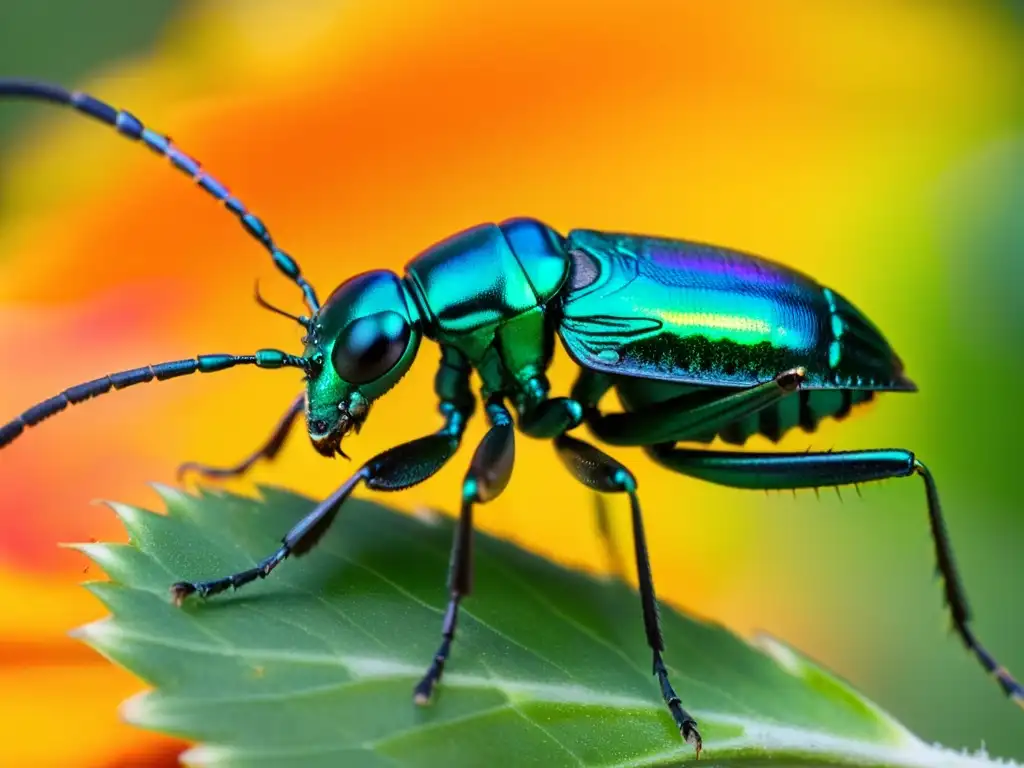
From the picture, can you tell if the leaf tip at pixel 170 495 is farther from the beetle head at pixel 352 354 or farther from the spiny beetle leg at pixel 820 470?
the spiny beetle leg at pixel 820 470

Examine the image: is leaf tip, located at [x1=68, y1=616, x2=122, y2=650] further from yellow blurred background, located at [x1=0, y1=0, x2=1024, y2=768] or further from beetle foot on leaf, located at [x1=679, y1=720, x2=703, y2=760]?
beetle foot on leaf, located at [x1=679, y1=720, x2=703, y2=760]

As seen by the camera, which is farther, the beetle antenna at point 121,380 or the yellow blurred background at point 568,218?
the yellow blurred background at point 568,218

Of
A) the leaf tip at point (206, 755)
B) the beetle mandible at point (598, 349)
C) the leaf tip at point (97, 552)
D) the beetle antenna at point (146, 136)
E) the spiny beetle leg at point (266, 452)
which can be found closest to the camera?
the leaf tip at point (206, 755)

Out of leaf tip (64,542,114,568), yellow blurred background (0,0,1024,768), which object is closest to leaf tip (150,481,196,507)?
leaf tip (64,542,114,568)

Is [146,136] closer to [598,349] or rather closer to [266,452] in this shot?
[266,452]

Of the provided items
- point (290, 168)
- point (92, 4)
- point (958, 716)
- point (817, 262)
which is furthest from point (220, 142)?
point (958, 716)

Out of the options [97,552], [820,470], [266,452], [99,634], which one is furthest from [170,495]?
[820,470]

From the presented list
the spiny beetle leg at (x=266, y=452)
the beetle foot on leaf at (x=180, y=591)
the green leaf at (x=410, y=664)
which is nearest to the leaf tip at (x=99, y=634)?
the green leaf at (x=410, y=664)
